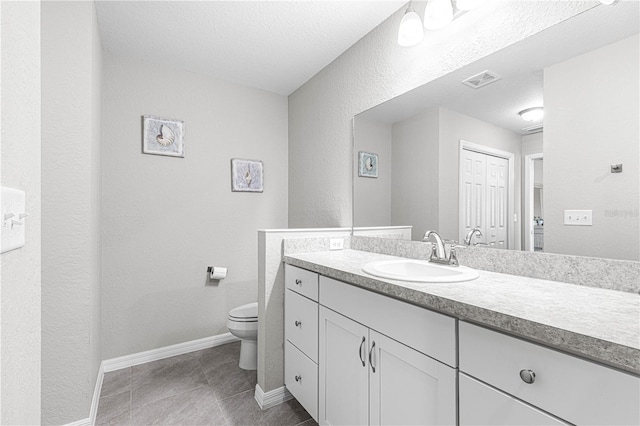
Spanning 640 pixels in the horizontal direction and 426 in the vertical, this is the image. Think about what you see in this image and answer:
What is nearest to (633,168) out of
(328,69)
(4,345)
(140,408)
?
(4,345)

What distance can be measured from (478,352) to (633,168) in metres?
0.81

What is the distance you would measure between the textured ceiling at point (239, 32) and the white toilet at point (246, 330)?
6.42ft

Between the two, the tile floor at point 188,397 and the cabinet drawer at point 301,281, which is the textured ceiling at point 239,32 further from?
the tile floor at point 188,397

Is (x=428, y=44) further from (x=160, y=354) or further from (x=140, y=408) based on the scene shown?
(x=160, y=354)

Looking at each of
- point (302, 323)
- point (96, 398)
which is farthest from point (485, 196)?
point (96, 398)

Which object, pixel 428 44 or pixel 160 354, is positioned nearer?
pixel 428 44

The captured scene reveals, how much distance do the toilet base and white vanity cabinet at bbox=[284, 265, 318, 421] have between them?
0.50m

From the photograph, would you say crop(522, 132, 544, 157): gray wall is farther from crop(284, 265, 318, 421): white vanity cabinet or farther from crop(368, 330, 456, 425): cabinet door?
crop(284, 265, 318, 421): white vanity cabinet

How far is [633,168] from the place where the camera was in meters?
1.00

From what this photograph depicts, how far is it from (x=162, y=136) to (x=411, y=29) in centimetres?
199

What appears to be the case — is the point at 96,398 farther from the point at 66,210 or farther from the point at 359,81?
the point at 359,81

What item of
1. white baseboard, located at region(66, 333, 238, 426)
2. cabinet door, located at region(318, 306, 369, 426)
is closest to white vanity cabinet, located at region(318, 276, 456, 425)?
cabinet door, located at region(318, 306, 369, 426)

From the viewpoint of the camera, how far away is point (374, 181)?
6.88 ft

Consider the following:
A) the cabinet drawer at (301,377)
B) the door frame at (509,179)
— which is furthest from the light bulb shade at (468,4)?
the cabinet drawer at (301,377)
